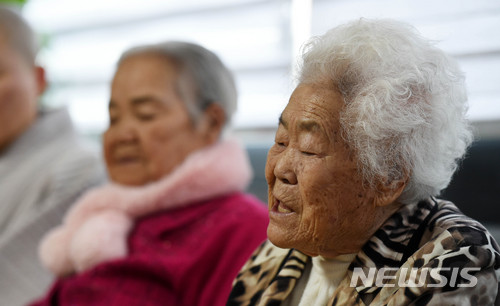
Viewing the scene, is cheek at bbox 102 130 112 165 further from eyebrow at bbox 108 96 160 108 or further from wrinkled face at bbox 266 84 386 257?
wrinkled face at bbox 266 84 386 257

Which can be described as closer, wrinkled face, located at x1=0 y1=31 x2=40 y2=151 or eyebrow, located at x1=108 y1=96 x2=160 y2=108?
eyebrow, located at x1=108 y1=96 x2=160 y2=108

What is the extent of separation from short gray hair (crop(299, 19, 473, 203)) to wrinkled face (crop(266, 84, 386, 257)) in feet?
0.07

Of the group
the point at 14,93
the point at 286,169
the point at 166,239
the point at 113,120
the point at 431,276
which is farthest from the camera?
the point at 14,93

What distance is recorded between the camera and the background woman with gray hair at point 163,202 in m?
1.34

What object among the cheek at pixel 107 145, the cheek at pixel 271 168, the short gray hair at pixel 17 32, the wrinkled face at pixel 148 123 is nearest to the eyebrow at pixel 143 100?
the wrinkled face at pixel 148 123

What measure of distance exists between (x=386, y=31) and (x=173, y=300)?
34.5 inches

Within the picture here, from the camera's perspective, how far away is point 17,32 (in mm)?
2004

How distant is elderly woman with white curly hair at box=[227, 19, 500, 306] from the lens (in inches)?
29.4

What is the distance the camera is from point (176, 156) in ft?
4.87

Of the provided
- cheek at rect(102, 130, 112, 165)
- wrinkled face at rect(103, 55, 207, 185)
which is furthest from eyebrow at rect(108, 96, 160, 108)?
cheek at rect(102, 130, 112, 165)

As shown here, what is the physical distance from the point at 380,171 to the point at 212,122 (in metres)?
0.83

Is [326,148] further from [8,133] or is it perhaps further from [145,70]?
[8,133]

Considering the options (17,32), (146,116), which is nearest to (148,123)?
(146,116)

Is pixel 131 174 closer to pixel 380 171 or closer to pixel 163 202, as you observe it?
pixel 163 202
